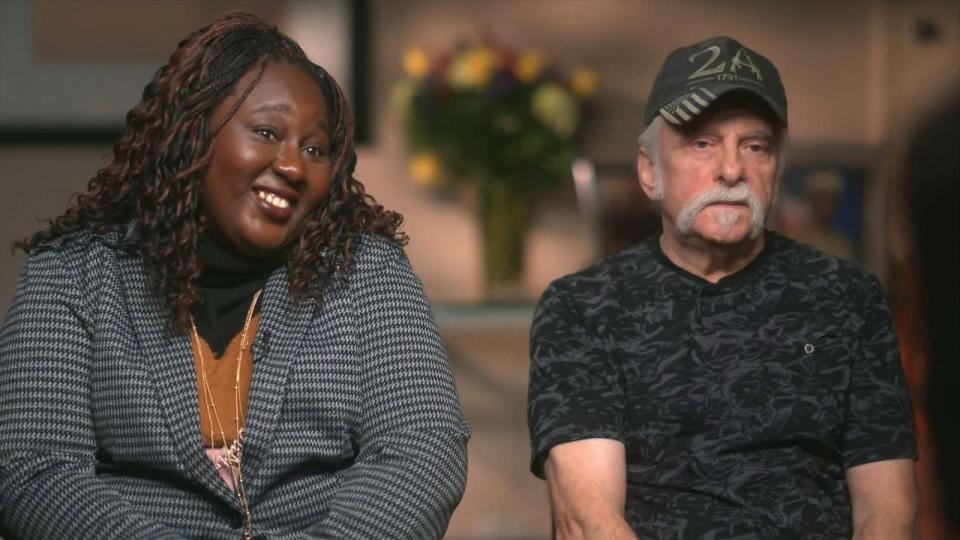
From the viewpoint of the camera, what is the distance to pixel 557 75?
3.76 meters

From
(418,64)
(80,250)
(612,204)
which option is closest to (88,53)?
(418,64)

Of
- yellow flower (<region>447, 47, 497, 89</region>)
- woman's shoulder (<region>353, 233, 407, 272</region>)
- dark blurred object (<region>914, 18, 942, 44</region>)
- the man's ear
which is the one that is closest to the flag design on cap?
the man's ear

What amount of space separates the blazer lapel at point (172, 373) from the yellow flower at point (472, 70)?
1.81 metres

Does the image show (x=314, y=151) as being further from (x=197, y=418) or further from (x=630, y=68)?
(x=630, y=68)

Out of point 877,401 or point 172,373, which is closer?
point 172,373

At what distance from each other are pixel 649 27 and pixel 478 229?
0.72 metres

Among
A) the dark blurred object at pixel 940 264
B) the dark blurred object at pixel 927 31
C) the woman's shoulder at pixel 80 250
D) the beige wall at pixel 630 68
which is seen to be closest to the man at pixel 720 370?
the woman's shoulder at pixel 80 250

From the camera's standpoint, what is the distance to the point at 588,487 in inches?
83.6

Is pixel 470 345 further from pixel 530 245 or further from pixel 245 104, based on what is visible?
pixel 245 104

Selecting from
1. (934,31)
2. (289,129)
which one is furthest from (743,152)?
(934,31)

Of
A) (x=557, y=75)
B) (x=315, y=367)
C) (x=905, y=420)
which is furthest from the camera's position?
(x=557, y=75)

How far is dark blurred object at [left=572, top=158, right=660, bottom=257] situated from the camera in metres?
3.80

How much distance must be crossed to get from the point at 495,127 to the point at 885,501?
181 cm

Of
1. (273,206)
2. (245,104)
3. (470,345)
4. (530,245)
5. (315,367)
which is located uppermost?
(245,104)
